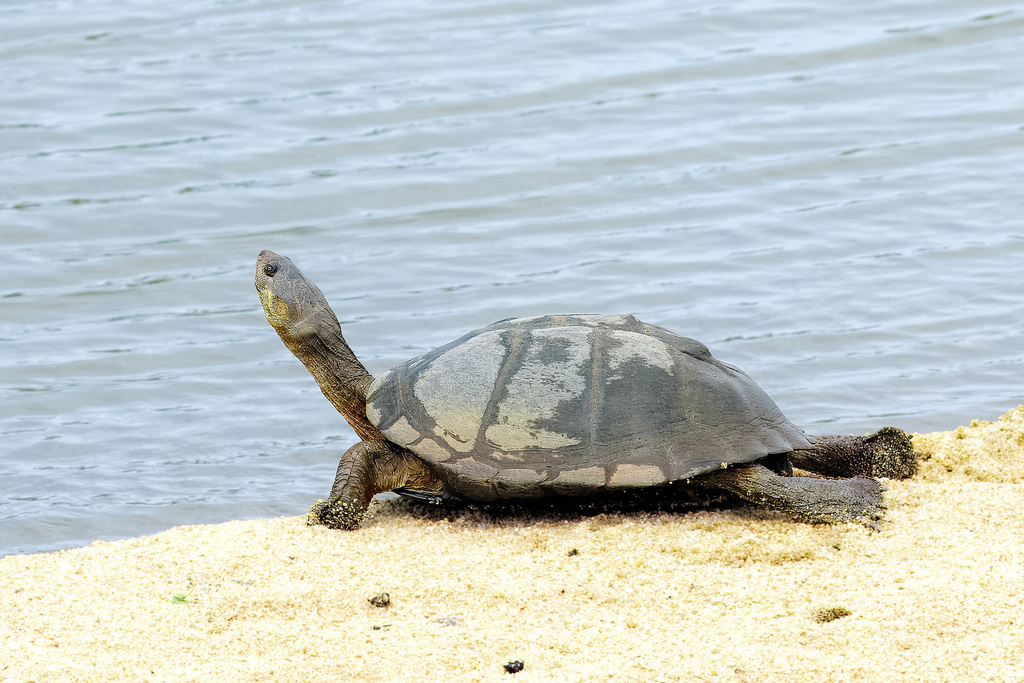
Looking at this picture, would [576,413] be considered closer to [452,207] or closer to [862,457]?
[862,457]

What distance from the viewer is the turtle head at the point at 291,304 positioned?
15.9ft

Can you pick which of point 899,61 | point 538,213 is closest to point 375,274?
point 538,213

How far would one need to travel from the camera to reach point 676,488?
427 cm

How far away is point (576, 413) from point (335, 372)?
1.19 meters

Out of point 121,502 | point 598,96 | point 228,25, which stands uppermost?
point 228,25

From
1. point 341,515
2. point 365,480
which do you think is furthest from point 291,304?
point 341,515

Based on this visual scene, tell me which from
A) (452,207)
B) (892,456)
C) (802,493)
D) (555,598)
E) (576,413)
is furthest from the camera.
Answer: (452,207)

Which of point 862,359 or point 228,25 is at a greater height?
point 228,25

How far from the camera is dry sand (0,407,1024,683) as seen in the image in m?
3.07

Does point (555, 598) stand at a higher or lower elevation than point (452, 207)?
lower

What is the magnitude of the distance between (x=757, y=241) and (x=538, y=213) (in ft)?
6.42

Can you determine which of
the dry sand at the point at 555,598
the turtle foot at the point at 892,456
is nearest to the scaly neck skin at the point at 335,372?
the dry sand at the point at 555,598

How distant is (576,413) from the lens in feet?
14.1

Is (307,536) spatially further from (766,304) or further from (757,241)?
(757,241)
